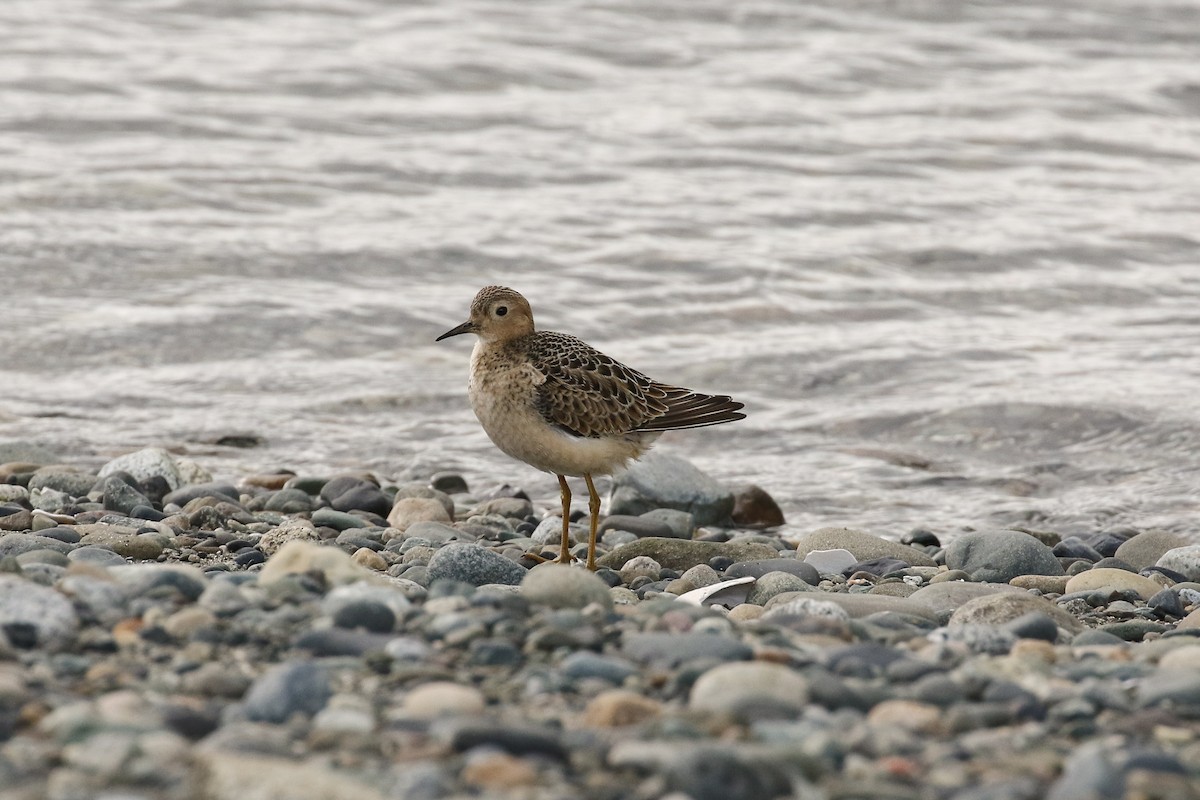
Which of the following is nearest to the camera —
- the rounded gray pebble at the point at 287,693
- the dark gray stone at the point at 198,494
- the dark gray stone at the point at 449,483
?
the rounded gray pebble at the point at 287,693

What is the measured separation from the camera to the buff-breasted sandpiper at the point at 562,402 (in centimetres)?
703

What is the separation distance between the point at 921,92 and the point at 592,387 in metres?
12.6

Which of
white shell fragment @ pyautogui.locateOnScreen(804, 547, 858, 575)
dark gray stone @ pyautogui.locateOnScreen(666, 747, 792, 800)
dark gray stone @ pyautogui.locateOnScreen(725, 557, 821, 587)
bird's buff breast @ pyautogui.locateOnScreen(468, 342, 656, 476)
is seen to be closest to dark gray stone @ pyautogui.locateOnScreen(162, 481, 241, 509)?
bird's buff breast @ pyautogui.locateOnScreen(468, 342, 656, 476)

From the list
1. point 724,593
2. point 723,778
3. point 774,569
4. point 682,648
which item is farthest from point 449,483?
point 723,778

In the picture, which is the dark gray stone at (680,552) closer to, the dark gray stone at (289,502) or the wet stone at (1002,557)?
the wet stone at (1002,557)

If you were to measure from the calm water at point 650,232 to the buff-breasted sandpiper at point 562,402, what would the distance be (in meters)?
1.90

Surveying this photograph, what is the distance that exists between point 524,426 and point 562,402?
214mm

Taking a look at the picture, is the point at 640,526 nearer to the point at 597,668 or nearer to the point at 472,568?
the point at 472,568

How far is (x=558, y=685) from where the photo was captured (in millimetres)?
4156

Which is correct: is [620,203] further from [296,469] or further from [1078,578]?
[1078,578]

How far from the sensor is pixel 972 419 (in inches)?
418

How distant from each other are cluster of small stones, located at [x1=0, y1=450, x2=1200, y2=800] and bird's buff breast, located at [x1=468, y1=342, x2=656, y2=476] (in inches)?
34.1

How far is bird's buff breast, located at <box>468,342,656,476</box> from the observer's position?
7004mm

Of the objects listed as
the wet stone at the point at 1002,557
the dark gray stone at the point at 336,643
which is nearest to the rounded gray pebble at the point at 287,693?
the dark gray stone at the point at 336,643
